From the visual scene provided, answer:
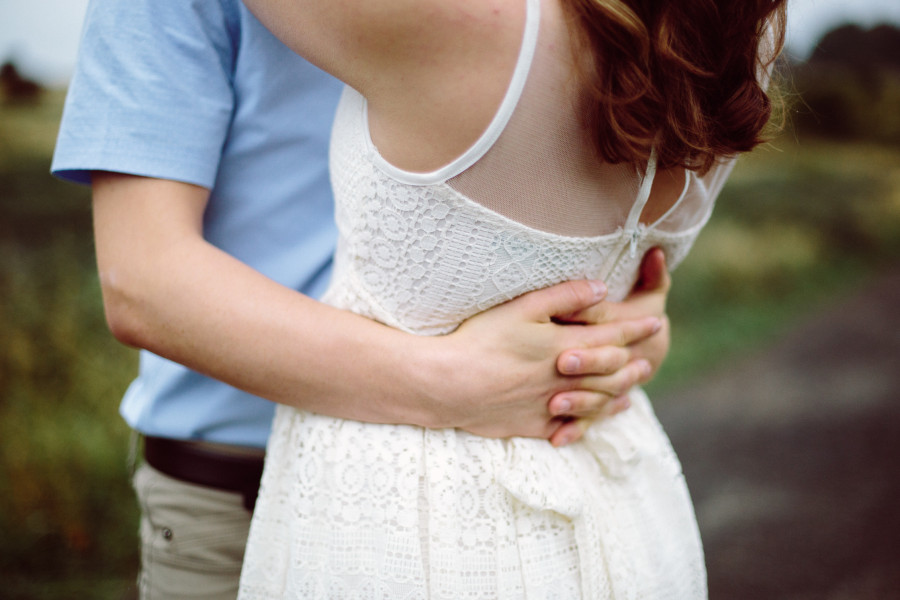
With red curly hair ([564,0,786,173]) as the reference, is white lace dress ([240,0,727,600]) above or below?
below

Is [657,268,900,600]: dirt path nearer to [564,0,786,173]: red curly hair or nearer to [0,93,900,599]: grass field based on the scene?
[0,93,900,599]: grass field

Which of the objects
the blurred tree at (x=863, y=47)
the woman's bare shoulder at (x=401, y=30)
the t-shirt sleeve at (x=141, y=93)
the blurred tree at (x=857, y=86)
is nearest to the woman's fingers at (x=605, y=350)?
the woman's bare shoulder at (x=401, y=30)

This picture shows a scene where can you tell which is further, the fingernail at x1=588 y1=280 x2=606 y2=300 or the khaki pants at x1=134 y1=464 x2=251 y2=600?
the khaki pants at x1=134 y1=464 x2=251 y2=600

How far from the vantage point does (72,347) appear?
374 cm

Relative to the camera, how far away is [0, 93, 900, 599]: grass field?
3.23 metres

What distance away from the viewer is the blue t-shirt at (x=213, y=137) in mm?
1164

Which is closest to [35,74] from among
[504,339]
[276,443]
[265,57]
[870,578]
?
[265,57]

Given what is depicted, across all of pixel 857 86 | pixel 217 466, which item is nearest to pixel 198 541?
pixel 217 466

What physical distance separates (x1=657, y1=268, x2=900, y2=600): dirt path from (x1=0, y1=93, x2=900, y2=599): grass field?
0.46 meters

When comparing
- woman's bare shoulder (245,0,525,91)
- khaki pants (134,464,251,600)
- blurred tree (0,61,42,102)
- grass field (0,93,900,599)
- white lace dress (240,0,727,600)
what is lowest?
Answer: grass field (0,93,900,599)

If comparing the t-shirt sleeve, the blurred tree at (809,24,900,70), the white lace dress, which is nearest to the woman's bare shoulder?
the white lace dress

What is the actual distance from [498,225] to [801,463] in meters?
4.52

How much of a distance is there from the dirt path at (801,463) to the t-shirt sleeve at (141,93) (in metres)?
3.55

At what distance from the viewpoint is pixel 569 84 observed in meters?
0.95
